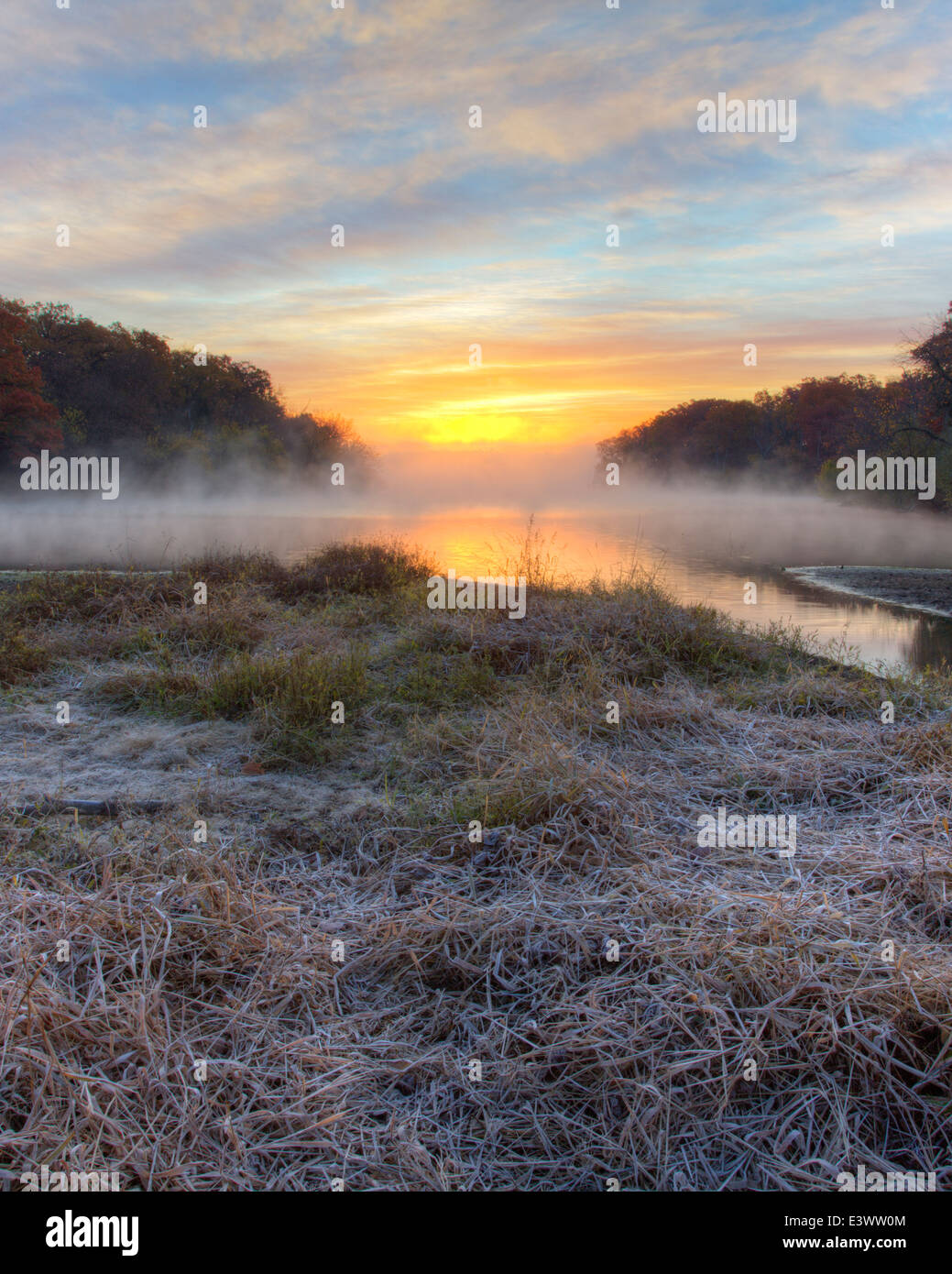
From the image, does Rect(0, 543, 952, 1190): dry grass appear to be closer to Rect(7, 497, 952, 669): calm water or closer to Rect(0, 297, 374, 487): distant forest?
Rect(7, 497, 952, 669): calm water

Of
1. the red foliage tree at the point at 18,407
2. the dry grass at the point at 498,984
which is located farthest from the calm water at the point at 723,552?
the dry grass at the point at 498,984

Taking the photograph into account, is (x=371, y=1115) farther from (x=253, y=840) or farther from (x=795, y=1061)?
(x=253, y=840)

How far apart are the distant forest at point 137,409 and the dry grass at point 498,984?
36.2 m

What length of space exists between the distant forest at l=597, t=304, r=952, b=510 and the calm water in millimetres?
3362

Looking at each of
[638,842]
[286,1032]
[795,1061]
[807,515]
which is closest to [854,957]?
[795,1061]

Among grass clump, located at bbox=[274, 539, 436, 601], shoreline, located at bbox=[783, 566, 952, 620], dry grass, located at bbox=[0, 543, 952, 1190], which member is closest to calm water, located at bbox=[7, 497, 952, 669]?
shoreline, located at bbox=[783, 566, 952, 620]

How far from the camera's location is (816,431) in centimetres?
6631

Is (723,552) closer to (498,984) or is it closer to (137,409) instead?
(498,984)

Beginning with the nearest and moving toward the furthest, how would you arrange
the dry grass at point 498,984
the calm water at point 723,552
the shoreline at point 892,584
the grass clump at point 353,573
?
the dry grass at point 498,984 < the grass clump at point 353,573 < the calm water at point 723,552 < the shoreline at point 892,584

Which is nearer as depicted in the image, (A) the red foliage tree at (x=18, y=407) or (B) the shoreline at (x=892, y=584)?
(B) the shoreline at (x=892, y=584)

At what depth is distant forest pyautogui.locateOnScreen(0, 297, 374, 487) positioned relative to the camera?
35469mm

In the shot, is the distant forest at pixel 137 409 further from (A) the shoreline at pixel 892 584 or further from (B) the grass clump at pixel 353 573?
(A) the shoreline at pixel 892 584

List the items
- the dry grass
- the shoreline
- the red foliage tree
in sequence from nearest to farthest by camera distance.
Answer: the dry grass, the shoreline, the red foliage tree

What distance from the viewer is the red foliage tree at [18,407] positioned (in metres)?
33.6
